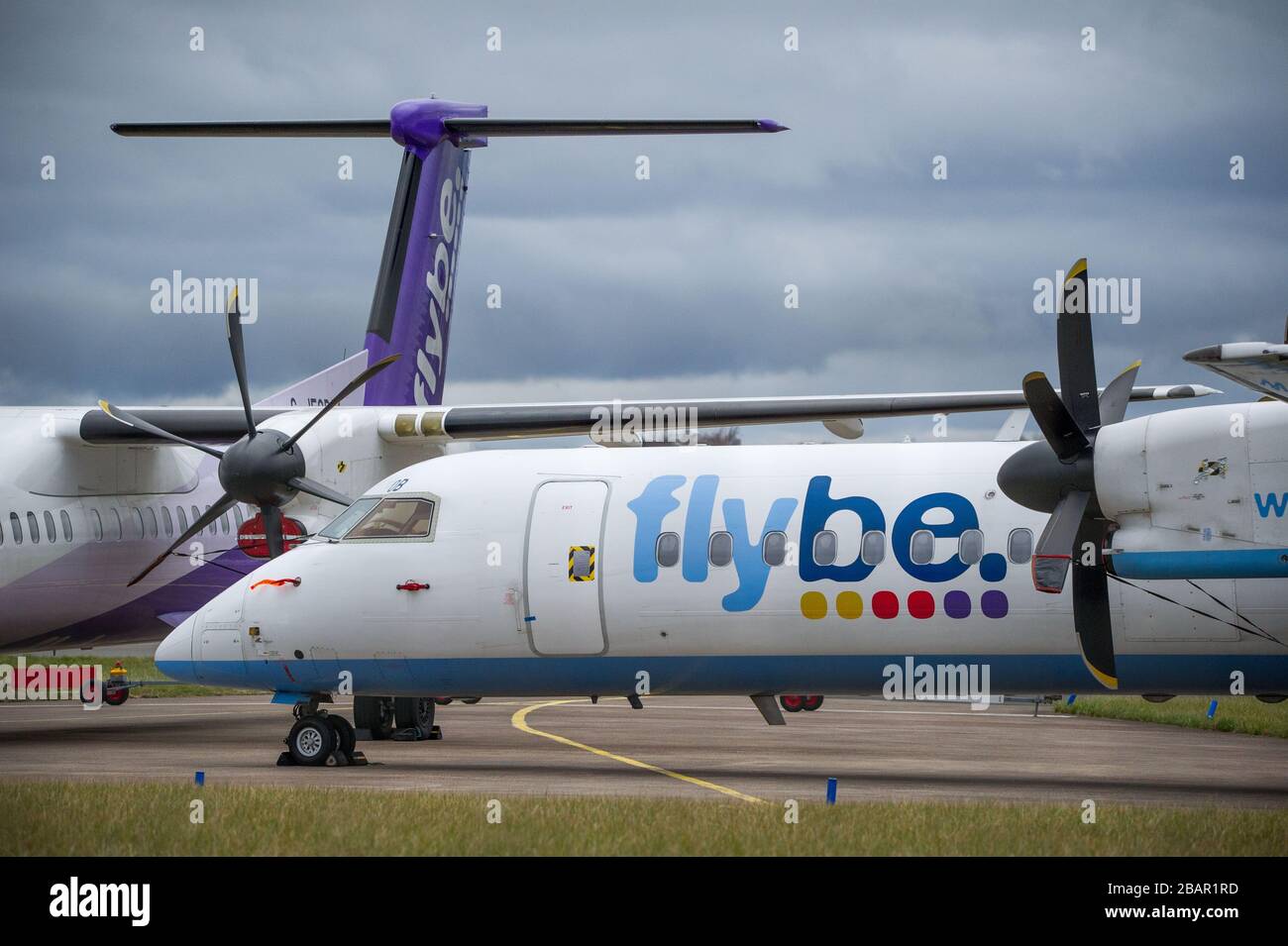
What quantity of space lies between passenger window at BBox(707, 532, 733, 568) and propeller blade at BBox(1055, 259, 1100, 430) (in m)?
4.01

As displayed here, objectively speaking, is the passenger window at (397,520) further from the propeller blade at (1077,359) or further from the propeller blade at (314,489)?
the propeller blade at (1077,359)

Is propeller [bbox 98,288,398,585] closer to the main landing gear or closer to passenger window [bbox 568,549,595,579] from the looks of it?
passenger window [bbox 568,549,595,579]

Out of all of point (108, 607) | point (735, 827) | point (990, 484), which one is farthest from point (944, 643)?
point (108, 607)

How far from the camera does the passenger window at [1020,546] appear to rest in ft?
49.6

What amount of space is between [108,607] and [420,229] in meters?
8.06

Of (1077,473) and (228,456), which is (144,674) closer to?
(228,456)

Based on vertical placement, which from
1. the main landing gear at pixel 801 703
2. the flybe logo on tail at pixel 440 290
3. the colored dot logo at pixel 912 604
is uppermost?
the flybe logo on tail at pixel 440 290

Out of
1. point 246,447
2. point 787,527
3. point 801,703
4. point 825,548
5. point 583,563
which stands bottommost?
point 801,703

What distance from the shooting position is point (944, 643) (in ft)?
50.0

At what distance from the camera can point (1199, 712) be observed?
28.7 m

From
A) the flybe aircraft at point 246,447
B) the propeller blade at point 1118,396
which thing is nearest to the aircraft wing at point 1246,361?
the propeller blade at point 1118,396

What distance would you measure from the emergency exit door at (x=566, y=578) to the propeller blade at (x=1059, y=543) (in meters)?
5.04

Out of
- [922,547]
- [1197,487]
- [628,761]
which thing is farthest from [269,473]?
[1197,487]

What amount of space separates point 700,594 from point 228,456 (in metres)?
7.58
